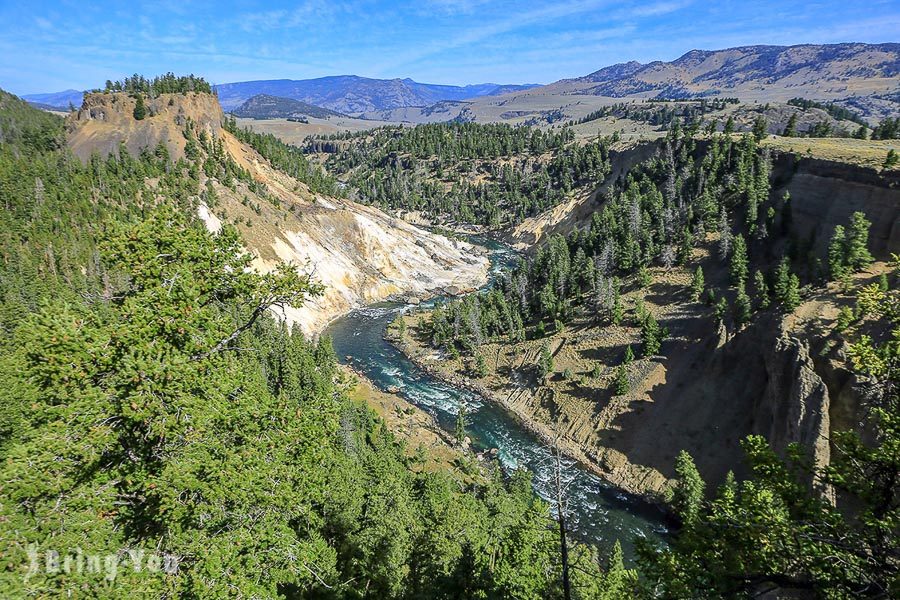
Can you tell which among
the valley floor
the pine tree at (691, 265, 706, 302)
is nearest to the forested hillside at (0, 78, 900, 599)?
the valley floor

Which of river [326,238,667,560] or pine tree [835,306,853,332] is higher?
pine tree [835,306,853,332]

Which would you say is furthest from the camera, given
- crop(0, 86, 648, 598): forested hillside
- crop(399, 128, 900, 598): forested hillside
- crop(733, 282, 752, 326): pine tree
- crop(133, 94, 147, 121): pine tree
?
crop(133, 94, 147, 121): pine tree

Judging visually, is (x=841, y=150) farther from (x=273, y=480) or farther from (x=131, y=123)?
(x=131, y=123)

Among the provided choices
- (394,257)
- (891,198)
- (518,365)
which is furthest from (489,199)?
(891,198)

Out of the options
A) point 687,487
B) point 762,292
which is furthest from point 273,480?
point 762,292

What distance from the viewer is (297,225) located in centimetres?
9131

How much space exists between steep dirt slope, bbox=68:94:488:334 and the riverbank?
789 inches

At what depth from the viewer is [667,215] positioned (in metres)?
70.4

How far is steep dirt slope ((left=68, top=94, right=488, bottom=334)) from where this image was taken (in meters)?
83.9

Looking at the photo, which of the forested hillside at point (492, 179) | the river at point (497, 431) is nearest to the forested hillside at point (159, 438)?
the river at point (497, 431)

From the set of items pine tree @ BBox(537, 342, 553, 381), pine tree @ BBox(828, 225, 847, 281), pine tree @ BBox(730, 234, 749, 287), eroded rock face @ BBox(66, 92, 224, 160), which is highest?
eroded rock face @ BBox(66, 92, 224, 160)

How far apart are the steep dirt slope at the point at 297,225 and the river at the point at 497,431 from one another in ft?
21.7

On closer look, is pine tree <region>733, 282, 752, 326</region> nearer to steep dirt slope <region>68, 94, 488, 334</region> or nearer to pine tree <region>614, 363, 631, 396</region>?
pine tree <region>614, 363, 631, 396</region>

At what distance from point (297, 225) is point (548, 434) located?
6458cm
